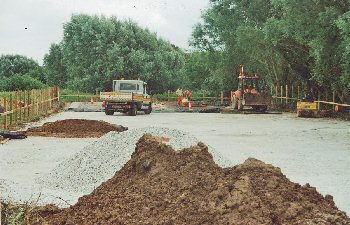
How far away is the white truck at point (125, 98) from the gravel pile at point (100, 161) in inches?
908

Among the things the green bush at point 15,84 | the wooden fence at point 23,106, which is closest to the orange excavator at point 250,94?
the wooden fence at point 23,106

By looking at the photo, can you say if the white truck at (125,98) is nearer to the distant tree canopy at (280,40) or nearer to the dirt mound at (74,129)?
the distant tree canopy at (280,40)

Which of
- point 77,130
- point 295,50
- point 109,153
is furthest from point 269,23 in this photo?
point 109,153

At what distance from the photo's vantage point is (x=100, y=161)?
1297 cm

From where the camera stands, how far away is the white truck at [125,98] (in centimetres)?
3788

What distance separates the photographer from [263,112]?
4266cm

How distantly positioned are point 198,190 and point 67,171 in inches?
236

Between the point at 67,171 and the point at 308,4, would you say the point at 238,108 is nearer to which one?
the point at 308,4

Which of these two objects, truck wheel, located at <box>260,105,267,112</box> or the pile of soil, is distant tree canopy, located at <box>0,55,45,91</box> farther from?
the pile of soil

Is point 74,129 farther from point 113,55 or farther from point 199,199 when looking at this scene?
point 113,55

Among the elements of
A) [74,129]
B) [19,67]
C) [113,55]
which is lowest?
[74,129]

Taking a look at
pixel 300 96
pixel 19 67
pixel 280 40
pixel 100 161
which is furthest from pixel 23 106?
pixel 19 67

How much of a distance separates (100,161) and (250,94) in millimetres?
30201

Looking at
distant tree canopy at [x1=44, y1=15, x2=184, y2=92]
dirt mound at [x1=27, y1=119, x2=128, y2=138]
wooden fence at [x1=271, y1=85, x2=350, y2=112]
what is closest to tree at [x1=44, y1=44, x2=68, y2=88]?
distant tree canopy at [x1=44, y1=15, x2=184, y2=92]
